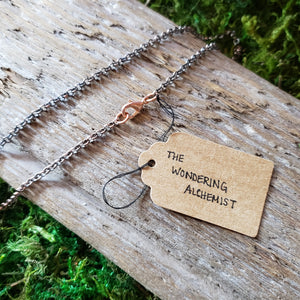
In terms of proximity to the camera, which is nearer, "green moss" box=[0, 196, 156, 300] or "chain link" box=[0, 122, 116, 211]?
"chain link" box=[0, 122, 116, 211]

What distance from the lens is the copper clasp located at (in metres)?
1.08

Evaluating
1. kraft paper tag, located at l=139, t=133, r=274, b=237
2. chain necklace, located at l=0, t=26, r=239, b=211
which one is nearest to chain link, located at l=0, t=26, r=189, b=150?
chain necklace, located at l=0, t=26, r=239, b=211

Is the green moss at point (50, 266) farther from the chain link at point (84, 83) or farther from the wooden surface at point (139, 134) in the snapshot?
the chain link at point (84, 83)

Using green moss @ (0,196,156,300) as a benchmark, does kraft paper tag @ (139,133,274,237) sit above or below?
above

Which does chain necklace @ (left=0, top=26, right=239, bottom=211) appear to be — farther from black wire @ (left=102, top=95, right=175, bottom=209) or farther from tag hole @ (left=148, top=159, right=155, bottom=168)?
tag hole @ (left=148, top=159, right=155, bottom=168)

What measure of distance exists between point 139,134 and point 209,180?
0.28 metres

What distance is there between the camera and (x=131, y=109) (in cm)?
113

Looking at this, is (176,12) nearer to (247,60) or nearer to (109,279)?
(247,60)

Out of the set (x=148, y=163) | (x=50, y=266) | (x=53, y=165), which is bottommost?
(x=50, y=266)

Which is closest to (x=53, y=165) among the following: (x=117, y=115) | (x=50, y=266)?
(x=117, y=115)

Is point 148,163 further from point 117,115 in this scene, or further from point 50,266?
point 50,266

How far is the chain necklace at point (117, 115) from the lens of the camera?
1.07 m

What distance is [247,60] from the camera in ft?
4.62

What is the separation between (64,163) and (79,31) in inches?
20.3
